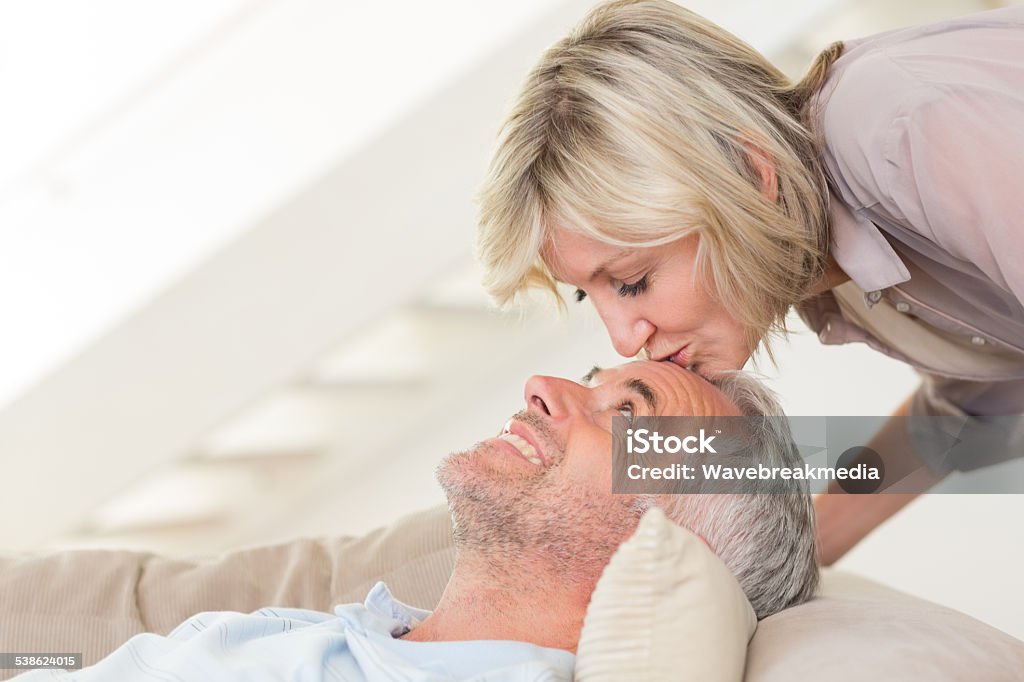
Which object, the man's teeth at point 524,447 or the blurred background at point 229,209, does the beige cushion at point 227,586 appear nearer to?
the man's teeth at point 524,447

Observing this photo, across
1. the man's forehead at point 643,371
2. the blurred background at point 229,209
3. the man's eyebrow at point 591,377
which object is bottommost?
the man's forehead at point 643,371

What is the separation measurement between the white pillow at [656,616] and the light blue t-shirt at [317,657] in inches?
6.9

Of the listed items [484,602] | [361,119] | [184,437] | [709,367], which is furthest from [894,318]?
[184,437]

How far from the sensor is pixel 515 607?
4.62ft

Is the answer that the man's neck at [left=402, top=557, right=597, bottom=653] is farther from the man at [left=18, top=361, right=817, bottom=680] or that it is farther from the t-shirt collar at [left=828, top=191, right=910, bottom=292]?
the t-shirt collar at [left=828, top=191, right=910, bottom=292]

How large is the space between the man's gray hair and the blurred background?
1.09m

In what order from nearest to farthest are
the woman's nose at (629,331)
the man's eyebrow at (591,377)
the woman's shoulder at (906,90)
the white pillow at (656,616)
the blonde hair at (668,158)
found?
1. the white pillow at (656,616)
2. the woman's shoulder at (906,90)
3. the blonde hair at (668,158)
4. the woman's nose at (629,331)
5. the man's eyebrow at (591,377)

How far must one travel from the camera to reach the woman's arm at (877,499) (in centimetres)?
189

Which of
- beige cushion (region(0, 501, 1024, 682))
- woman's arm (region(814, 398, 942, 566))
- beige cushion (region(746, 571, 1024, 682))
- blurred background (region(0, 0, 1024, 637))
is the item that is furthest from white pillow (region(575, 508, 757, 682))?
blurred background (region(0, 0, 1024, 637))

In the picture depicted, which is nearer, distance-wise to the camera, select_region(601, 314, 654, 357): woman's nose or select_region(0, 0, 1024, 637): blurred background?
select_region(601, 314, 654, 357): woman's nose

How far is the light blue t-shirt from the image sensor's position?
1.28 m

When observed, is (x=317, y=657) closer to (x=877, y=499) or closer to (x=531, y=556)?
(x=531, y=556)

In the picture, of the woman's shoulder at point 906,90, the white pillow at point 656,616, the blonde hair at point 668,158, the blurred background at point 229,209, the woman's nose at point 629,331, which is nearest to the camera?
the white pillow at point 656,616

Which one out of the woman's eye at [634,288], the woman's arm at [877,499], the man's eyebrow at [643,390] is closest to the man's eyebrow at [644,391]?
the man's eyebrow at [643,390]
